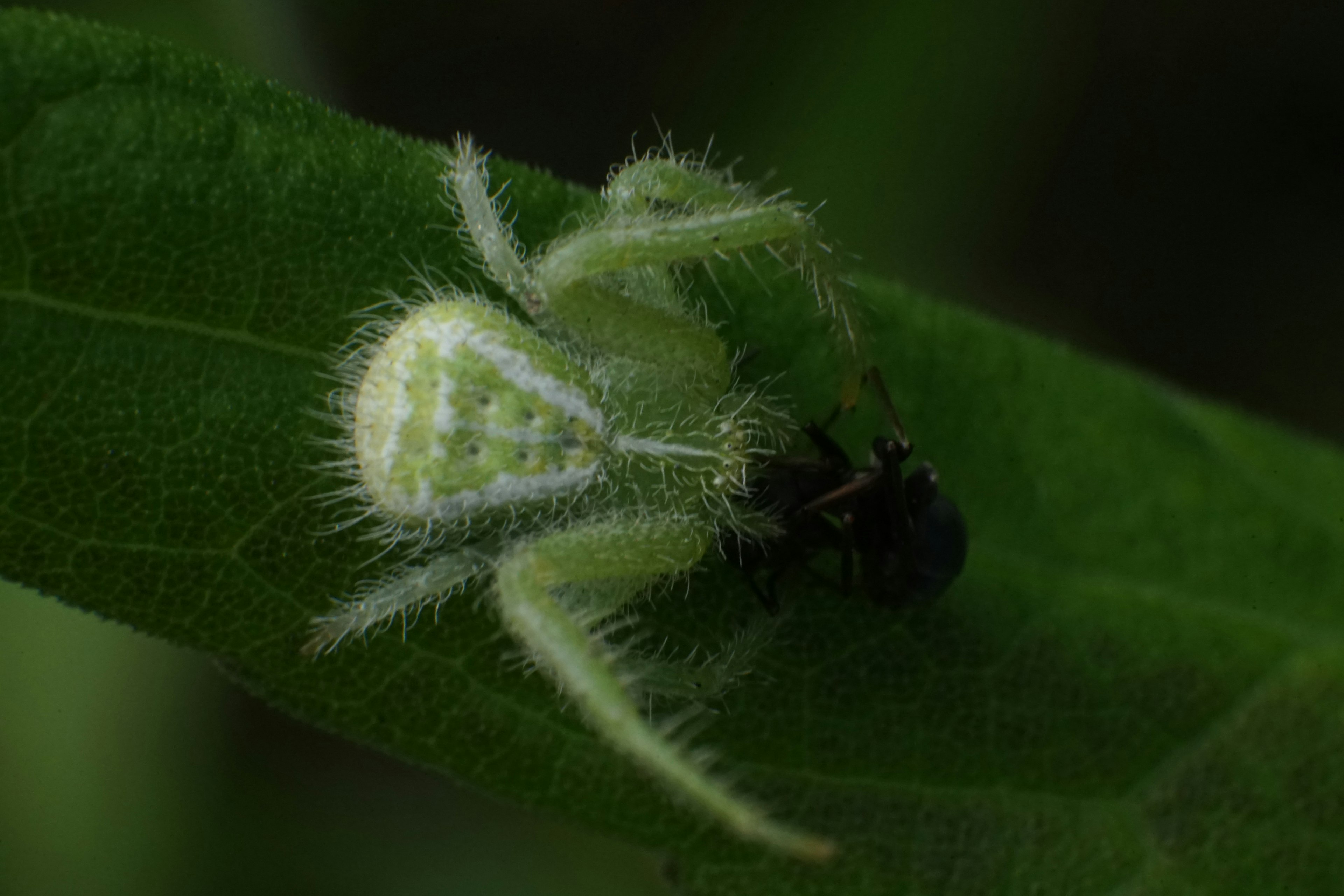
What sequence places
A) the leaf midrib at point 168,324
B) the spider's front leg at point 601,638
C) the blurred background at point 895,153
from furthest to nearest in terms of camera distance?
the blurred background at point 895,153 → the leaf midrib at point 168,324 → the spider's front leg at point 601,638

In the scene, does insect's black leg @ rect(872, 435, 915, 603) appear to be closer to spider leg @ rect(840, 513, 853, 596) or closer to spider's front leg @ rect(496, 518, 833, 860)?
spider leg @ rect(840, 513, 853, 596)

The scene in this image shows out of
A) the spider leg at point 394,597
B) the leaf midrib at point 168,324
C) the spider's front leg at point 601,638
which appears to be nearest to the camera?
the spider's front leg at point 601,638

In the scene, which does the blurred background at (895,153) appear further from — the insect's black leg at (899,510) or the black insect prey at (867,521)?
the insect's black leg at (899,510)

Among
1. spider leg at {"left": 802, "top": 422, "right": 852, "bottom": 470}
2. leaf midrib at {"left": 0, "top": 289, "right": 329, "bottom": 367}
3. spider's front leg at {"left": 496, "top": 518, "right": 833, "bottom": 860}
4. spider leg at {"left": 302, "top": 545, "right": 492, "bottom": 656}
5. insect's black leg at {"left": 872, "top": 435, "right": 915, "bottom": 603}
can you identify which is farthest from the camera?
spider leg at {"left": 802, "top": 422, "right": 852, "bottom": 470}

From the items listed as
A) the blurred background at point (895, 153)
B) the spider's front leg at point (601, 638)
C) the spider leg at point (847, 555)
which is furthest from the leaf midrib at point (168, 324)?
the blurred background at point (895, 153)

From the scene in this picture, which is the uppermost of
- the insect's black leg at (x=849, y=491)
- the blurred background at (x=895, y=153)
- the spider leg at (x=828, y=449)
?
the blurred background at (x=895, y=153)

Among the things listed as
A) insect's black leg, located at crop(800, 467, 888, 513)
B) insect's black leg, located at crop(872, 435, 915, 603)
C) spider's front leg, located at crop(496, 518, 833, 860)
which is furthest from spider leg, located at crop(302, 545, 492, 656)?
insect's black leg, located at crop(872, 435, 915, 603)

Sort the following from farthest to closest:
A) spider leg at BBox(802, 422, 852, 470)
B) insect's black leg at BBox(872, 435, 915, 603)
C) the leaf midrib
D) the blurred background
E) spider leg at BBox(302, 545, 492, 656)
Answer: the blurred background → spider leg at BBox(802, 422, 852, 470) → insect's black leg at BBox(872, 435, 915, 603) → spider leg at BBox(302, 545, 492, 656) → the leaf midrib
